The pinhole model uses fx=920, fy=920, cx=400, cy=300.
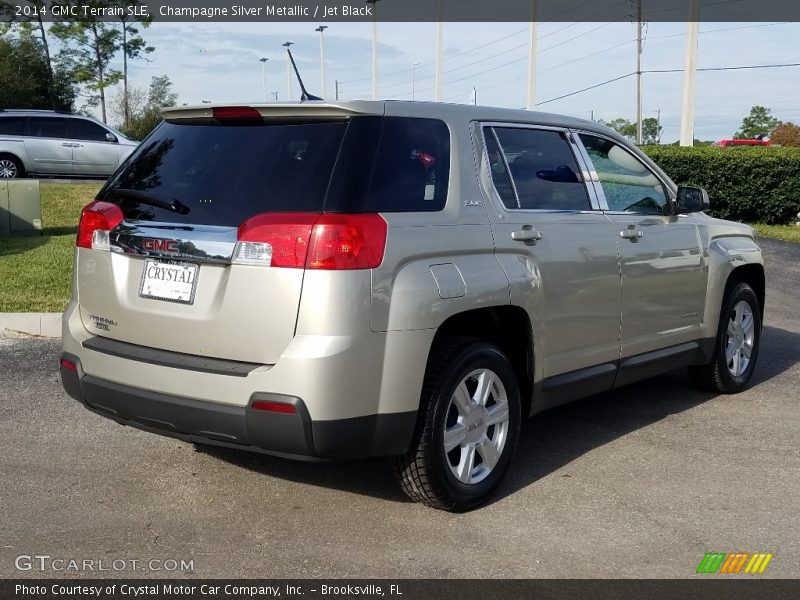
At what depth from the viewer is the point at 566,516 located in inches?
169

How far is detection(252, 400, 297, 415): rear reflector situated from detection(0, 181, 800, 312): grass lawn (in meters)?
5.30

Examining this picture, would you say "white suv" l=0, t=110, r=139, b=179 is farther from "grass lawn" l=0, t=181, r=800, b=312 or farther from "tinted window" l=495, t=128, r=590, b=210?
"tinted window" l=495, t=128, r=590, b=210

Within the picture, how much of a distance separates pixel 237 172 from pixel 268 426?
1122 mm

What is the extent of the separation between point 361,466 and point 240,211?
5.55 ft

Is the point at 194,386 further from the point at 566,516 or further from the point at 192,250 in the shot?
the point at 566,516

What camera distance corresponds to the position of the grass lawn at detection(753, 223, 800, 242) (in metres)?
16.5

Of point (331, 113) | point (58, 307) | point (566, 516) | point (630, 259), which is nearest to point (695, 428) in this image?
point (630, 259)

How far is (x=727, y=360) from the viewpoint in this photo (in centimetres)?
650

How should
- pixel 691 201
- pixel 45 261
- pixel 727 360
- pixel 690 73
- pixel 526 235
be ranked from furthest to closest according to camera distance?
pixel 690 73 < pixel 45 261 < pixel 727 360 < pixel 691 201 < pixel 526 235

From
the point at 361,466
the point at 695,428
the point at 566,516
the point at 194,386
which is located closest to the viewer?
the point at 194,386

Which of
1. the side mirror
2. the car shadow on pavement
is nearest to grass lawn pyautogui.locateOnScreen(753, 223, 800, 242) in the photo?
the car shadow on pavement

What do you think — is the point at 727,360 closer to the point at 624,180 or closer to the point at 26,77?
the point at 624,180

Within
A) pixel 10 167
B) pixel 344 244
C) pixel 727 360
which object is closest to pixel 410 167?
pixel 344 244

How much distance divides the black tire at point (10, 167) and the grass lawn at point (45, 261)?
347 cm
